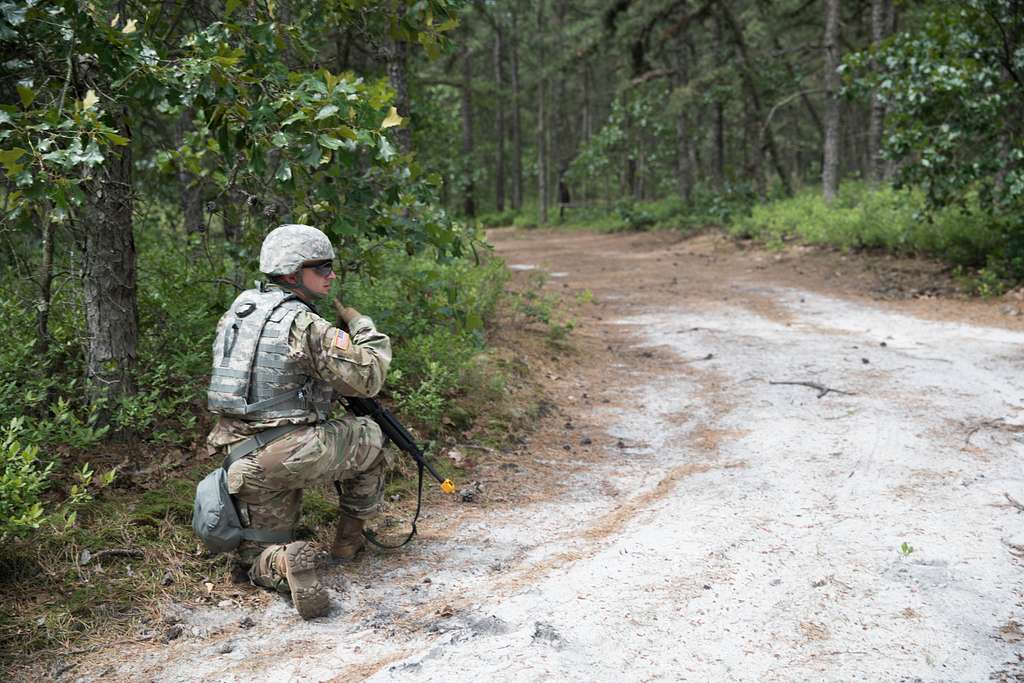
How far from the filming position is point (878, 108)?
Result: 693 inches

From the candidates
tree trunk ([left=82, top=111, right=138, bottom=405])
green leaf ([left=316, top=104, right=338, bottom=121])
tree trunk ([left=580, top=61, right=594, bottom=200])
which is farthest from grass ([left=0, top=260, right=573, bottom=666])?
tree trunk ([left=580, top=61, right=594, bottom=200])

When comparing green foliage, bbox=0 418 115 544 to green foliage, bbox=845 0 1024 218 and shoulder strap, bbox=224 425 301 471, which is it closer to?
shoulder strap, bbox=224 425 301 471

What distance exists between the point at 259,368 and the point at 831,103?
17878 millimetres

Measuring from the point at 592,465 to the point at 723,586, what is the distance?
6.60 ft

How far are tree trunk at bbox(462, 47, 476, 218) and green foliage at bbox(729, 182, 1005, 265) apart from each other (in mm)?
8733

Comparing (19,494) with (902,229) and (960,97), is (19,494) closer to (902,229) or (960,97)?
(960,97)

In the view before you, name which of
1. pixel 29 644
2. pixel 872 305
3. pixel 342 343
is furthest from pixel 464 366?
pixel 872 305

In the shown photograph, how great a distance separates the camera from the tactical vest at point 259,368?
3660mm

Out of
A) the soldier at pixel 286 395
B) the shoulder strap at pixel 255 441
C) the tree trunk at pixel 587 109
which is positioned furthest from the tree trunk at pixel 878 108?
the shoulder strap at pixel 255 441

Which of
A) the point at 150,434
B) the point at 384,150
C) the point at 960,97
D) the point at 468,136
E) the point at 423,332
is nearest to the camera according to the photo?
the point at 384,150

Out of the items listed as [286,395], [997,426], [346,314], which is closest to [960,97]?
[997,426]

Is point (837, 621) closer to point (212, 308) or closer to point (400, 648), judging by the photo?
point (400, 648)

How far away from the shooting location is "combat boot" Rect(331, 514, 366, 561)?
4133mm

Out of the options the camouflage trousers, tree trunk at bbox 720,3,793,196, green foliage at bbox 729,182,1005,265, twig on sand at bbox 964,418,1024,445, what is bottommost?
twig on sand at bbox 964,418,1024,445
